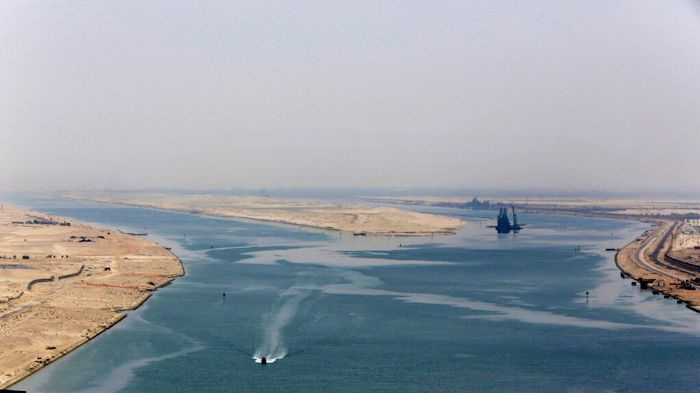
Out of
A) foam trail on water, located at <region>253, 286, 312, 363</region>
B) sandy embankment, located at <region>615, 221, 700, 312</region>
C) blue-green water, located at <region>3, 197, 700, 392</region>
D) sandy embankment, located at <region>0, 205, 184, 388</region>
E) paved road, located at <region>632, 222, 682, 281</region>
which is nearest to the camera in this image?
blue-green water, located at <region>3, 197, 700, 392</region>

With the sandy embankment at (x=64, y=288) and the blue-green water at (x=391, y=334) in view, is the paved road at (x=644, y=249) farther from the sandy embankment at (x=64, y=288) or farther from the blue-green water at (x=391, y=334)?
the sandy embankment at (x=64, y=288)

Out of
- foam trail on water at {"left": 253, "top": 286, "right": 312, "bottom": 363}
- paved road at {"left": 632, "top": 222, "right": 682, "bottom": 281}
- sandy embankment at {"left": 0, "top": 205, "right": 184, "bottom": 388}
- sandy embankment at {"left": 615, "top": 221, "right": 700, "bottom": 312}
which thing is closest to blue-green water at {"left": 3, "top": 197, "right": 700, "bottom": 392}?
foam trail on water at {"left": 253, "top": 286, "right": 312, "bottom": 363}

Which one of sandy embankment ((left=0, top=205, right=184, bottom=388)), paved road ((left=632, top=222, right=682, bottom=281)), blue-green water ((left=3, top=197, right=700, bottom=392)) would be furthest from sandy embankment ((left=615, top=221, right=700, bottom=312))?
sandy embankment ((left=0, top=205, right=184, bottom=388))

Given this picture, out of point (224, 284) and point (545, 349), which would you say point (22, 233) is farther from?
point (545, 349)

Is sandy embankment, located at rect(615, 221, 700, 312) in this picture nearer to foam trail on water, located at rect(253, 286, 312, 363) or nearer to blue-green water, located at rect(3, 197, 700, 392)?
blue-green water, located at rect(3, 197, 700, 392)

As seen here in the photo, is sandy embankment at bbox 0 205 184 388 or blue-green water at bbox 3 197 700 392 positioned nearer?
blue-green water at bbox 3 197 700 392

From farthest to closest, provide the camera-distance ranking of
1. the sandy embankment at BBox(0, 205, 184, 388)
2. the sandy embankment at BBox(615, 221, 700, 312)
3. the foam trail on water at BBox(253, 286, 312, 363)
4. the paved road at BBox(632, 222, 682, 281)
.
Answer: the paved road at BBox(632, 222, 682, 281)
the sandy embankment at BBox(615, 221, 700, 312)
the sandy embankment at BBox(0, 205, 184, 388)
the foam trail on water at BBox(253, 286, 312, 363)

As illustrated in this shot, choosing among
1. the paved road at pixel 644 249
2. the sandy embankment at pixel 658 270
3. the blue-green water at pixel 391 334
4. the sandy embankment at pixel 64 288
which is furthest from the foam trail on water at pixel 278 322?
the paved road at pixel 644 249

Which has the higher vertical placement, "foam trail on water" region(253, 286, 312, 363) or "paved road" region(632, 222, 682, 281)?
"paved road" region(632, 222, 682, 281)
